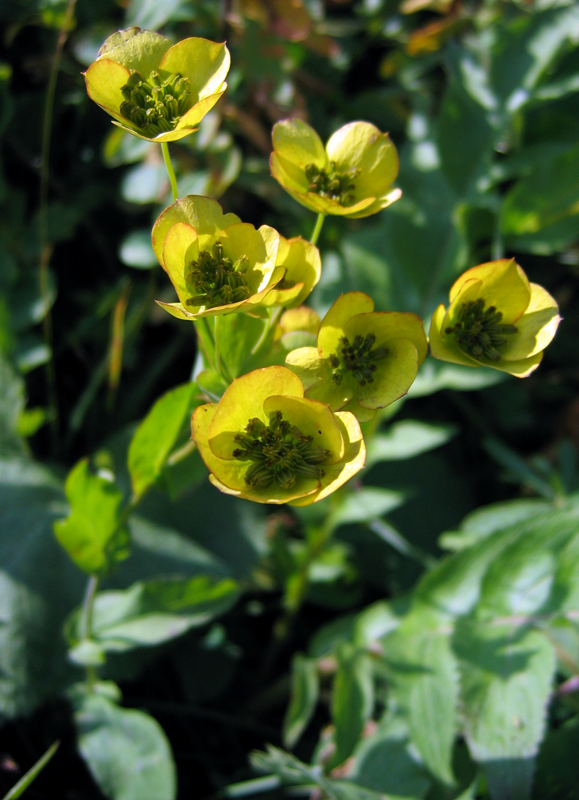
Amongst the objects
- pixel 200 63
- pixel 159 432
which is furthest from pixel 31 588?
pixel 200 63

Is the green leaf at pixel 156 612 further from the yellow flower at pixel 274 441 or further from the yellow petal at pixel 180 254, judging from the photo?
the yellow petal at pixel 180 254

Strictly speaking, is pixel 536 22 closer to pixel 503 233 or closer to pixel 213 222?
pixel 503 233

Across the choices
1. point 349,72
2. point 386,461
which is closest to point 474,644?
point 386,461

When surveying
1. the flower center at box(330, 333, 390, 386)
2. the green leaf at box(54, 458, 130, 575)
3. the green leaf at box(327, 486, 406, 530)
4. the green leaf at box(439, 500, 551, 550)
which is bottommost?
the green leaf at box(439, 500, 551, 550)

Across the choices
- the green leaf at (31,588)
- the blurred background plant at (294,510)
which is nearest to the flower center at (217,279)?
the blurred background plant at (294,510)

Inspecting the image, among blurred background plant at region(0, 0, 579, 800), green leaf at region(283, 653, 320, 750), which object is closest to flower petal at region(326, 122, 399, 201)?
blurred background plant at region(0, 0, 579, 800)

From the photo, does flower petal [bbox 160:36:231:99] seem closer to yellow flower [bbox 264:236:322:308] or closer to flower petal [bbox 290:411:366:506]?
yellow flower [bbox 264:236:322:308]
